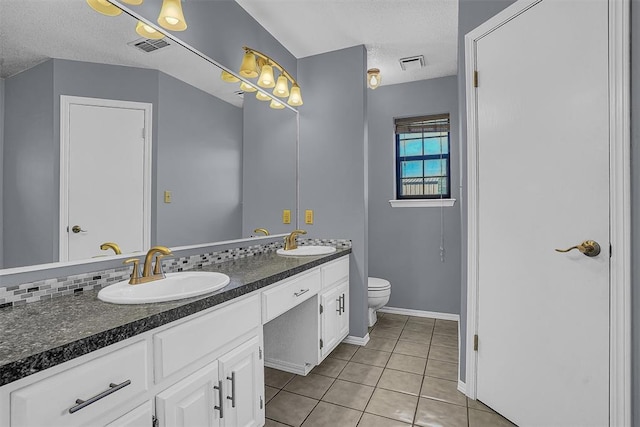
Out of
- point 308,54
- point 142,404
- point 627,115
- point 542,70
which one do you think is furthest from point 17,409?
point 308,54

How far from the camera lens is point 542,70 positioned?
158cm

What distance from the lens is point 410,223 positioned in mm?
3535

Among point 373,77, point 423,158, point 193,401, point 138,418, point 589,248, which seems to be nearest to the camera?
point 138,418

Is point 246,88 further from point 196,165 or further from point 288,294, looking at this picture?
point 288,294

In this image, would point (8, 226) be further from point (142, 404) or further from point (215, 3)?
point (215, 3)

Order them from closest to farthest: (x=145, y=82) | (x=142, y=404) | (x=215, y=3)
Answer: (x=142, y=404), (x=145, y=82), (x=215, y=3)

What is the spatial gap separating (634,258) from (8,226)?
2.30m

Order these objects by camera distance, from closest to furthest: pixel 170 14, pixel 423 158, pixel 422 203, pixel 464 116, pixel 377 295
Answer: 1. pixel 170 14
2. pixel 464 116
3. pixel 377 295
4. pixel 422 203
5. pixel 423 158

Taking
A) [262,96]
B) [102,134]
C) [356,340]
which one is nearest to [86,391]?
[102,134]

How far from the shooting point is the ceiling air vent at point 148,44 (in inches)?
60.8

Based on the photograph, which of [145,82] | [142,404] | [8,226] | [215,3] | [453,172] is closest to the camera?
[142,404]

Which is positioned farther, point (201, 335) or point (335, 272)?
point (335, 272)

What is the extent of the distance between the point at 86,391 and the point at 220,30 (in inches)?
81.0

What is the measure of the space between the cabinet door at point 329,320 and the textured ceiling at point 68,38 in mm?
1661
